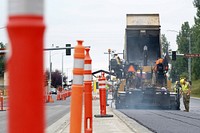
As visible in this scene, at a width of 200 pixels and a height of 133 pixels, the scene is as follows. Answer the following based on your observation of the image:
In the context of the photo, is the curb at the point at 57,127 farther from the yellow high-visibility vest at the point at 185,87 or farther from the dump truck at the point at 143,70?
the yellow high-visibility vest at the point at 185,87

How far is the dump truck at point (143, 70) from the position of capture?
27969 millimetres

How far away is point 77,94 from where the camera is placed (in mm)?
5938

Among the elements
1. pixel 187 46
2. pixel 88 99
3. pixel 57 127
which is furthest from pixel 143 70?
pixel 187 46

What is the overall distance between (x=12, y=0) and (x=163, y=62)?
2639cm

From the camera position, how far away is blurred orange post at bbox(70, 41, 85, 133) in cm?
581

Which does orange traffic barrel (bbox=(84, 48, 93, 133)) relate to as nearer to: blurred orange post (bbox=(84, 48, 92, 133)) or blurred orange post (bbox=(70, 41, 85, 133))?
blurred orange post (bbox=(84, 48, 92, 133))

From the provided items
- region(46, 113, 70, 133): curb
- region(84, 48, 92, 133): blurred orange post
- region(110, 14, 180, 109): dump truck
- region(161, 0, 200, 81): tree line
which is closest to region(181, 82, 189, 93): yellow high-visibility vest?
region(110, 14, 180, 109): dump truck

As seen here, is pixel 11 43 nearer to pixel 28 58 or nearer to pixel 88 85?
pixel 28 58

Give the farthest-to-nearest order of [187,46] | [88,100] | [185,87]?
[187,46] < [185,87] < [88,100]

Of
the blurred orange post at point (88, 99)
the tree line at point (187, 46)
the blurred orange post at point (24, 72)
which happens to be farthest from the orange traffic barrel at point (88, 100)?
the tree line at point (187, 46)

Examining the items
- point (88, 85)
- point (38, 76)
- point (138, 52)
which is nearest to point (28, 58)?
point (38, 76)

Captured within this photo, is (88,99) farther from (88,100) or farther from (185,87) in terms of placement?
(185,87)

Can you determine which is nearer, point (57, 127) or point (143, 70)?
point (57, 127)

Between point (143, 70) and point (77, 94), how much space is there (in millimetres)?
24960
